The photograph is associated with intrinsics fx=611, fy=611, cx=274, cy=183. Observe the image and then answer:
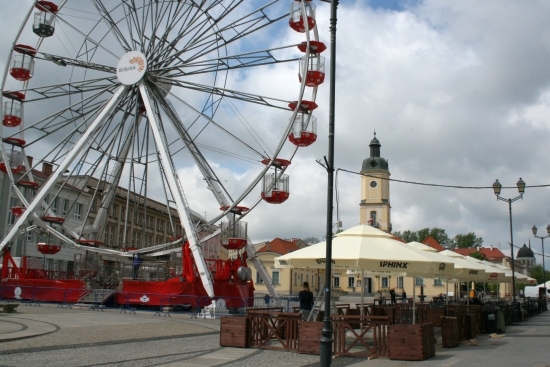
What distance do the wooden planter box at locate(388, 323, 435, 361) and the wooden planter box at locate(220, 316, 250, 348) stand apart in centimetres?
373

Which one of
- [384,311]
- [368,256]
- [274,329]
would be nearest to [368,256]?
[368,256]

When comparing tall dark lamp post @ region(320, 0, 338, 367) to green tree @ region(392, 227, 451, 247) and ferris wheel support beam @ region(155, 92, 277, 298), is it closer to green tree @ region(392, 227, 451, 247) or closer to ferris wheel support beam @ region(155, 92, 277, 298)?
ferris wheel support beam @ region(155, 92, 277, 298)

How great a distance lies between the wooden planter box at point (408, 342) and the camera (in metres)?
13.7

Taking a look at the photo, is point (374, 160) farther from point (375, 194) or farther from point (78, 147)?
point (78, 147)

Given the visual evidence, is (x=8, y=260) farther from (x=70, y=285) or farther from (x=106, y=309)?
(x=106, y=309)

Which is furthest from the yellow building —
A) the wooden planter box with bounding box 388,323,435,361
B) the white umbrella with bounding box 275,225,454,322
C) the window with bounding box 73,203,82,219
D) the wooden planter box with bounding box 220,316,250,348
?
the wooden planter box with bounding box 388,323,435,361

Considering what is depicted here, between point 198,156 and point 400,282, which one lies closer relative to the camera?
point 198,156

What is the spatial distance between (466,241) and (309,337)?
149436mm

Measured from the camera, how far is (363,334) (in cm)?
1424

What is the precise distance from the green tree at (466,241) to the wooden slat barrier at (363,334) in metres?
146

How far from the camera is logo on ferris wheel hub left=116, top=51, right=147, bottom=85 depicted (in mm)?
29547

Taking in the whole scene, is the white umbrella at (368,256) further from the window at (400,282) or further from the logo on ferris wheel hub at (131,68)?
the window at (400,282)

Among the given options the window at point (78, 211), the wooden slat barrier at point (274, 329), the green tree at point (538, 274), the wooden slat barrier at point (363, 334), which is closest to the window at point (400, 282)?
the window at point (78, 211)

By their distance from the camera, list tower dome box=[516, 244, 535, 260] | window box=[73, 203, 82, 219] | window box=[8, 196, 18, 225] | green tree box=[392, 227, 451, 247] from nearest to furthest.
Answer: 1. window box=[8, 196, 18, 225]
2. window box=[73, 203, 82, 219]
3. green tree box=[392, 227, 451, 247]
4. tower dome box=[516, 244, 535, 260]
